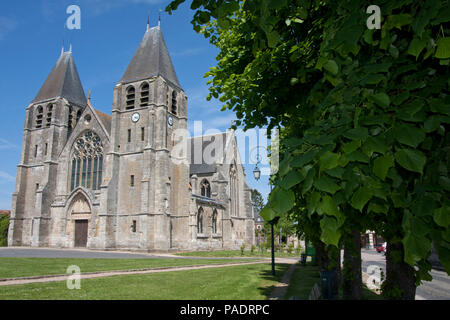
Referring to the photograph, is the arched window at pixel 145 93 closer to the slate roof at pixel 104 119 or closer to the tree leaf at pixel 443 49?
the slate roof at pixel 104 119

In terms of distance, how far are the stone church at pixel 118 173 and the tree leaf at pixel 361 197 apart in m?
32.3

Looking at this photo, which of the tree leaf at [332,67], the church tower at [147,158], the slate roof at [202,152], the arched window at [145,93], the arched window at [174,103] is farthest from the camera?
the slate roof at [202,152]

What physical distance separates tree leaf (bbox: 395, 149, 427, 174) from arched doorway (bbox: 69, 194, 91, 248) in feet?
126

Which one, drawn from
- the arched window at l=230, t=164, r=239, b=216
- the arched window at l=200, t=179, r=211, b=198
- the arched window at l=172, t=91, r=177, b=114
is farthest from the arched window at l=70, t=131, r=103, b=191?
the arched window at l=230, t=164, r=239, b=216

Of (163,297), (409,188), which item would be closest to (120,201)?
(163,297)

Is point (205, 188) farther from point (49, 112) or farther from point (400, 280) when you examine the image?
point (400, 280)

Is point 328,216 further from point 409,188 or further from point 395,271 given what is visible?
point 395,271

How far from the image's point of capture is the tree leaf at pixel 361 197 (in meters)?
1.92

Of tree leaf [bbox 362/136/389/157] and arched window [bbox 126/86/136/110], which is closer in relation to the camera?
tree leaf [bbox 362/136/389/157]

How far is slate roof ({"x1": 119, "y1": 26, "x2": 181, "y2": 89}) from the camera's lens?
38.0 m

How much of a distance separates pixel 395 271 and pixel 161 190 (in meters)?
30.2

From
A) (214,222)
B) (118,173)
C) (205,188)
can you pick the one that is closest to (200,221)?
(214,222)

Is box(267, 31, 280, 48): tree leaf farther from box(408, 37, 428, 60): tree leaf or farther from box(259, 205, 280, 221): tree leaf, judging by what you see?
box(259, 205, 280, 221): tree leaf


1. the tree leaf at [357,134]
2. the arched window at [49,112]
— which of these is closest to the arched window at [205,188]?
the arched window at [49,112]
